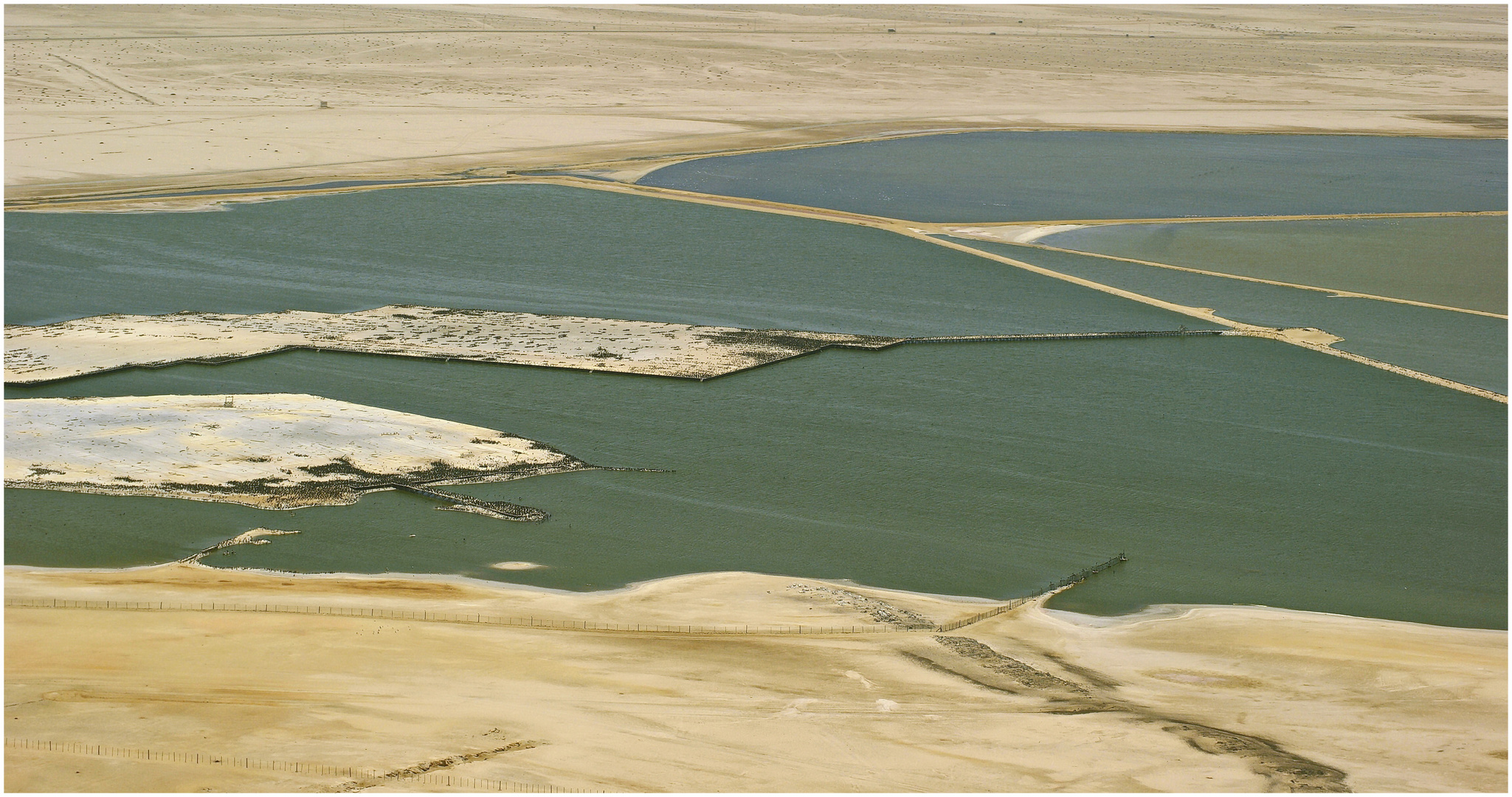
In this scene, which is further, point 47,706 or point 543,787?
point 47,706

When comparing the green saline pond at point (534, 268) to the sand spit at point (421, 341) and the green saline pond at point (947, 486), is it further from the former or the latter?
the green saline pond at point (947, 486)

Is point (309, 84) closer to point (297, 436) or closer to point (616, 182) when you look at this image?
point (616, 182)

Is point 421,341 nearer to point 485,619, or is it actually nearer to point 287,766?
point 485,619

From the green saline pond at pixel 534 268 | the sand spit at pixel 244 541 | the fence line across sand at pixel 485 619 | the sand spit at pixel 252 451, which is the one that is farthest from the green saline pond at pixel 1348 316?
the sand spit at pixel 244 541

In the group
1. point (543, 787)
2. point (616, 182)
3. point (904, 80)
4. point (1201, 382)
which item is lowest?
point (543, 787)

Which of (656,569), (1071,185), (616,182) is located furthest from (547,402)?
(1071,185)

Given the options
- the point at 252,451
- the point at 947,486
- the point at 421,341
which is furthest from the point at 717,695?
the point at 421,341

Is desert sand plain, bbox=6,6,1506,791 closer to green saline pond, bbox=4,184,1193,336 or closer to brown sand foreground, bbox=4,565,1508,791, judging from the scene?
brown sand foreground, bbox=4,565,1508,791

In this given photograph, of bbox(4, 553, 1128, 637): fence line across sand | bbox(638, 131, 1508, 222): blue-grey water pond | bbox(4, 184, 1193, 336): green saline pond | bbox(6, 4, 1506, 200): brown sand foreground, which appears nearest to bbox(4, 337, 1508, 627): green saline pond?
bbox(4, 553, 1128, 637): fence line across sand
